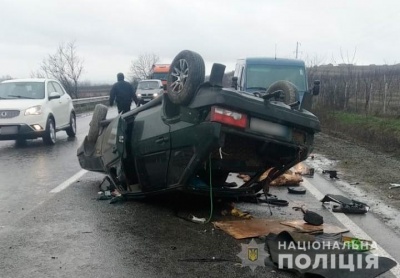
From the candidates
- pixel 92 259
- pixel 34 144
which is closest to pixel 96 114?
pixel 92 259

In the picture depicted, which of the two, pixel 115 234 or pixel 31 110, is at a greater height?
pixel 31 110

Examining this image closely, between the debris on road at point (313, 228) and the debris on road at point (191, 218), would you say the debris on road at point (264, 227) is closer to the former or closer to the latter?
the debris on road at point (313, 228)

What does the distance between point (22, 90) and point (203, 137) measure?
9.52 meters

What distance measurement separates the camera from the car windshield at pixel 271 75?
13586 millimetres

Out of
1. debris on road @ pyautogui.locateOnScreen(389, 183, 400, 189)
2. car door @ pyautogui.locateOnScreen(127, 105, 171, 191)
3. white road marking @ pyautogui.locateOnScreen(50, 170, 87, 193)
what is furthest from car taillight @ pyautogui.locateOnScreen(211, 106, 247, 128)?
→ debris on road @ pyautogui.locateOnScreen(389, 183, 400, 189)

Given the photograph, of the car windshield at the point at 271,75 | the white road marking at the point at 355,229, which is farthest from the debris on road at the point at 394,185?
the car windshield at the point at 271,75

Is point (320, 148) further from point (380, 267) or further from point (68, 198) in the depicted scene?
point (380, 267)

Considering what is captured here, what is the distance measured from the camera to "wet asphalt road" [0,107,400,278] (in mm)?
3789

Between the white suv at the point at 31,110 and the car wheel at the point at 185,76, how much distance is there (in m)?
7.73

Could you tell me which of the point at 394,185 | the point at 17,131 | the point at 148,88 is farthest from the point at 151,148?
the point at 148,88

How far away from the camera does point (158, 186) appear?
5422 millimetres

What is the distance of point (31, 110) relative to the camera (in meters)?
11.7

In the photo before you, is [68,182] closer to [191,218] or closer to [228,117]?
[191,218]

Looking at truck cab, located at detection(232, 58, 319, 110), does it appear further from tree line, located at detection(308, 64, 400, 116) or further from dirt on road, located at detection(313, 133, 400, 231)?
tree line, located at detection(308, 64, 400, 116)
